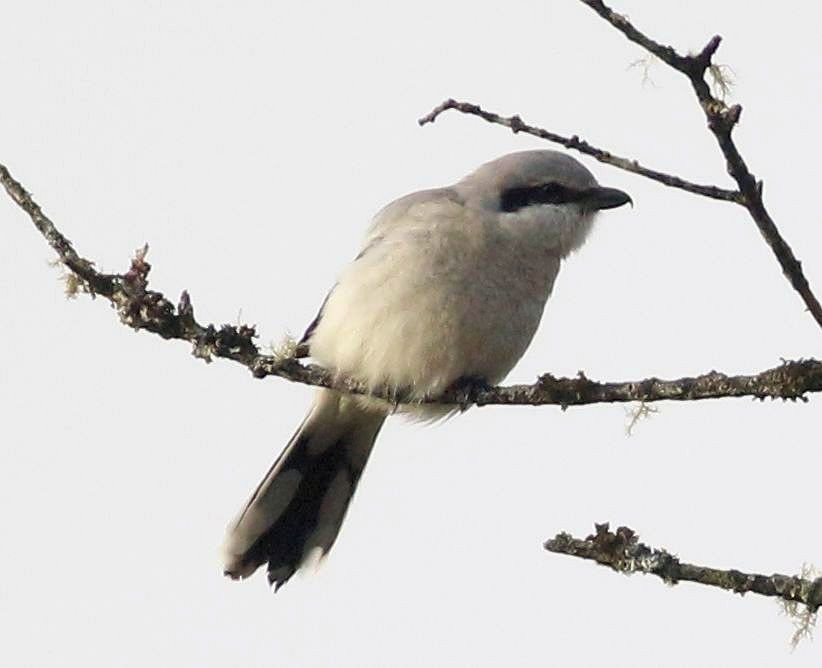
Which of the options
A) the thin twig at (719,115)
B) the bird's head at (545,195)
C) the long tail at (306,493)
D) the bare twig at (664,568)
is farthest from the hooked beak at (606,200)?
the thin twig at (719,115)

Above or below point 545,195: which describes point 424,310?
below

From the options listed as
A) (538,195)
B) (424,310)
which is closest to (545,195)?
(538,195)

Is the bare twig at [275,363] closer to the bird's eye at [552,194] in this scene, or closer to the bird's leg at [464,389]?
the bird's leg at [464,389]

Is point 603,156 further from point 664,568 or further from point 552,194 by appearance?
point 552,194

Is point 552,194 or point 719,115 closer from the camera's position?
point 719,115

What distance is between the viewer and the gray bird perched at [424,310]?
5.13 meters

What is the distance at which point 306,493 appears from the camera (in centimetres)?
610

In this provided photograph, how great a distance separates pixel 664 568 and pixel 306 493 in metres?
3.27

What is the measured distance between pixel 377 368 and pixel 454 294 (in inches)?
15.4

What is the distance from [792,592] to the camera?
293 centimetres

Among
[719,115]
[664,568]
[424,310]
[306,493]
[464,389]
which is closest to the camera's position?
[719,115]

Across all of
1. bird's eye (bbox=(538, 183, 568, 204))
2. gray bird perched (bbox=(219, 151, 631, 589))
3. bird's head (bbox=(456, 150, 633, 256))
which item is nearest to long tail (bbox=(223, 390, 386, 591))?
gray bird perched (bbox=(219, 151, 631, 589))

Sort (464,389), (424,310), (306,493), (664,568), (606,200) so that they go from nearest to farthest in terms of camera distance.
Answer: (664,568)
(424,310)
(464,389)
(606,200)
(306,493)

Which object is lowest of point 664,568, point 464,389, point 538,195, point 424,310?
point 664,568
